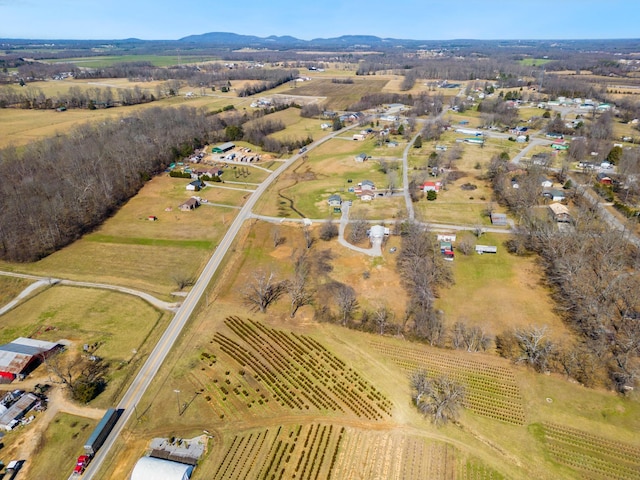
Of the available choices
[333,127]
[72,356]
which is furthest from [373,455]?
[333,127]

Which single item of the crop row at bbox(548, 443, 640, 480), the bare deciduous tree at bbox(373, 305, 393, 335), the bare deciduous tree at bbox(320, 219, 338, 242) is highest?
the bare deciduous tree at bbox(320, 219, 338, 242)

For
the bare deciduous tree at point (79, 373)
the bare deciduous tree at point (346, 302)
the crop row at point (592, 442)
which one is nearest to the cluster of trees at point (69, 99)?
the bare deciduous tree at point (79, 373)

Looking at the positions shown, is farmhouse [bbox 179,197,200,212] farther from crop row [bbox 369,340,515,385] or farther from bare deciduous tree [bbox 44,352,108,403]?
crop row [bbox 369,340,515,385]

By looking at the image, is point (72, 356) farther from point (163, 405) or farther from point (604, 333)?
point (604, 333)

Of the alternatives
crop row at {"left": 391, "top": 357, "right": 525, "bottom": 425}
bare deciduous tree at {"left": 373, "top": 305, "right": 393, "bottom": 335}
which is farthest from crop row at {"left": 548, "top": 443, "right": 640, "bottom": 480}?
bare deciduous tree at {"left": 373, "top": 305, "right": 393, "bottom": 335}

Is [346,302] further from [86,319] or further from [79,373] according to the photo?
[86,319]

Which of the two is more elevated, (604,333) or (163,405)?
(604,333)

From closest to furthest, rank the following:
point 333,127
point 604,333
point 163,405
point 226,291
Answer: point 163,405 → point 604,333 → point 226,291 → point 333,127
